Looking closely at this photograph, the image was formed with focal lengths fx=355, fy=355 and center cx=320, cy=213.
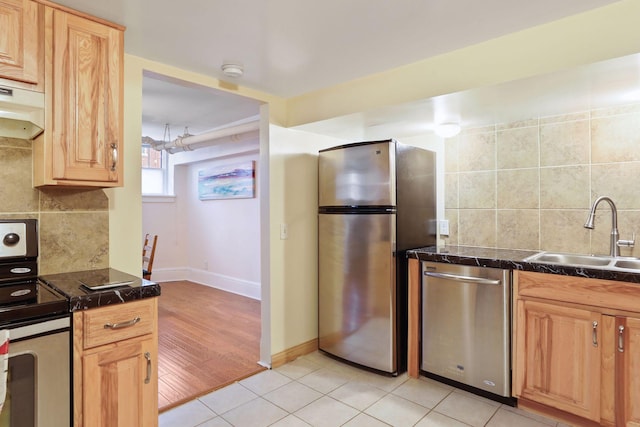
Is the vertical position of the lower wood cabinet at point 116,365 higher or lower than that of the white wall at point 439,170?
lower

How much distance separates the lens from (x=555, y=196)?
2.57 metres

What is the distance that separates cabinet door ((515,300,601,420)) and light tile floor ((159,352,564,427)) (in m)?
0.18

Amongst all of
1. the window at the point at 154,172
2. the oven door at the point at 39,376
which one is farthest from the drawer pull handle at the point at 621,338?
the window at the point at 154,172

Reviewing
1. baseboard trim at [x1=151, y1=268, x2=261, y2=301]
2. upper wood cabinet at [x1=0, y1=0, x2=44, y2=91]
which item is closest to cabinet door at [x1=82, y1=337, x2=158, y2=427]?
upper wood cabinet at [x1=0, y1=0, x2=44, y2=91]

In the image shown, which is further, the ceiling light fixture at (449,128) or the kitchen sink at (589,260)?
the ceiling light fixture at (449,128)

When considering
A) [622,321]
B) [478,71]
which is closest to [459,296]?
[622,321]

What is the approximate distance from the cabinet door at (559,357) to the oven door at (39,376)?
91.7 inches

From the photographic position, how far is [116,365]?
150 centimetres

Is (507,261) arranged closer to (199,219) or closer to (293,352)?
(293,352)

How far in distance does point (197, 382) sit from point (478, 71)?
2.76 meters

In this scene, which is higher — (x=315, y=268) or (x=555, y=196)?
(x=555, y=196)

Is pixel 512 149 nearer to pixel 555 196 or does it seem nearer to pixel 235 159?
pixel 555 196

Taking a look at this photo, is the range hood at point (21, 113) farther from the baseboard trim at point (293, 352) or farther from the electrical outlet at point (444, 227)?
the electrical outlet at point (444, 227)

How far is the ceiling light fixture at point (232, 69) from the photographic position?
2262 mm
